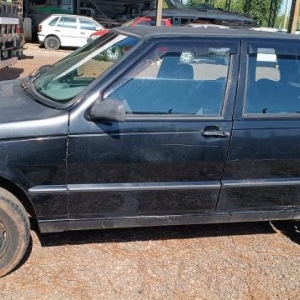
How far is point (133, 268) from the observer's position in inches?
135

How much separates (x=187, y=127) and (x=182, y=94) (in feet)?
0.85

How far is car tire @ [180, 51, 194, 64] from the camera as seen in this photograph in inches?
131

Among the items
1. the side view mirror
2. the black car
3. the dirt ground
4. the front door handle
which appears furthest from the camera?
the front door handle

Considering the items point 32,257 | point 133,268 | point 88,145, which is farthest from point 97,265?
point 88,145

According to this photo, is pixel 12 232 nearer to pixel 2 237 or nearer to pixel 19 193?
pixel 2 237

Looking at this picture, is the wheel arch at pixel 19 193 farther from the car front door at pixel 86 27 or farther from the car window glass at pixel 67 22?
the car window glass at pixel 67 22

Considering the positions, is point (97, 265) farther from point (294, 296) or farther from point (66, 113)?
point (294, 296)

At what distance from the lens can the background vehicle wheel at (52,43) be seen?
21.2 metres

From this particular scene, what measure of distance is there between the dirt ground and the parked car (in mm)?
18377

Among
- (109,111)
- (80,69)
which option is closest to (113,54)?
(80,69)

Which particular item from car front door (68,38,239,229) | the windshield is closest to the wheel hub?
car front door (68,38,239,229)

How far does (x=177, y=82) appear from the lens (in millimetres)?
3373

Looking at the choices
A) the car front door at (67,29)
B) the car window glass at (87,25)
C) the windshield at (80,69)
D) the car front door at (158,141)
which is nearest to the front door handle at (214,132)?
the car front door at (158,141)

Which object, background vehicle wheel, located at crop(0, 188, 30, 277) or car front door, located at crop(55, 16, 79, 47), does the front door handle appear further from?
car front door, located at crop(55, 16, 79, 47)
